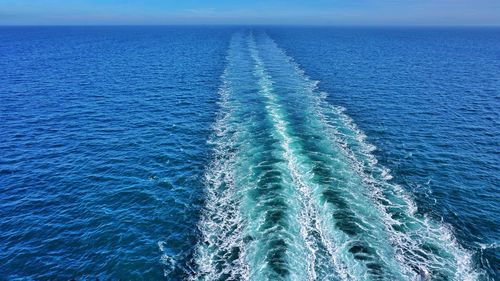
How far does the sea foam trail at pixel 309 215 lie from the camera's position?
25.9m

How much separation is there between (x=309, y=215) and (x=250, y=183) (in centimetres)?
841

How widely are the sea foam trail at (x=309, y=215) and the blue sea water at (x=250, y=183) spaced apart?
0.51 ft

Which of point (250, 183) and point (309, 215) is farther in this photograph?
point (250, 183)

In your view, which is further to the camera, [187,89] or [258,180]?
[187,89]

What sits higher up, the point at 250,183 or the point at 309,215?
the point at 250,183

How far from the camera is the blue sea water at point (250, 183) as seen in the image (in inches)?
1073

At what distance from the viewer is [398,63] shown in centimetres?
11238

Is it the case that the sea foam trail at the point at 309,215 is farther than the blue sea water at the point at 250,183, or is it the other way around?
the blue sea water at the point at 250,183

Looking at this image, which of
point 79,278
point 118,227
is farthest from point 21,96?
point 79,278

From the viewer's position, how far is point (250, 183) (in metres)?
37.2

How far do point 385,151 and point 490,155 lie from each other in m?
14.5

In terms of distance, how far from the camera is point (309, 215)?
1249 inches

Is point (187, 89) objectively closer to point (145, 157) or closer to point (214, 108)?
point (214, 108)

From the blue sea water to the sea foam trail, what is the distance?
16cm
